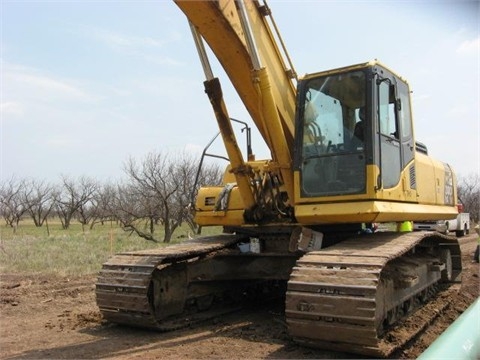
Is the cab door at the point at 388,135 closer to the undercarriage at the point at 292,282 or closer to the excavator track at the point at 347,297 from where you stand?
Answer: the undercarriage at the point at 292,282

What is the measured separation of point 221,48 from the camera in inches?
231

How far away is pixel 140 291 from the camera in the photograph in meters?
5.79

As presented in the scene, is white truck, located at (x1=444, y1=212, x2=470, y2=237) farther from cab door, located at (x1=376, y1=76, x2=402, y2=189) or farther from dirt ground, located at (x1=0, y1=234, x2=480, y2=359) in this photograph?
cab door, located at (x1=376, y1=76, x2=402, y2=189)

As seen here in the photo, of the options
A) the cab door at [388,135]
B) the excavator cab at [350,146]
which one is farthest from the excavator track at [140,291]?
the cab door at [388,135]

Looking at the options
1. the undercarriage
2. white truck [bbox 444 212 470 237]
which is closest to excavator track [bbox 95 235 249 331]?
the undercarriage

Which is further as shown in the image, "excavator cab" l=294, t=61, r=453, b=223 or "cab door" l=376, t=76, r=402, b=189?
"cab door" l=376, t=76, r=402, b=189

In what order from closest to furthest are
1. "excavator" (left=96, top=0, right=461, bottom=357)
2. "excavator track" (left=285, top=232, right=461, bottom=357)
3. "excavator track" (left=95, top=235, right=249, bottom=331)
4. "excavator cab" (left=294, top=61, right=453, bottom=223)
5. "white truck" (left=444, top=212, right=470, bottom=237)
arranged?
"excavator track" (left=285, top=232, right=461, bottom=357) < "excavator" (left=96, top=0, right=461, bottom=357) < "excavator cab" (left=294, top=61, right=453, bottom=223) < "excavator track" (left=95, top=235, right=249, bottom=331) < "white truck" (left=444, top=212, right=470, bottom=237)

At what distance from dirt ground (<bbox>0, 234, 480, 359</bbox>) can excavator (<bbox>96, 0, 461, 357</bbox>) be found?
25 centimetres

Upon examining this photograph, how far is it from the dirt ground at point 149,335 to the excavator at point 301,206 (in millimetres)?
251

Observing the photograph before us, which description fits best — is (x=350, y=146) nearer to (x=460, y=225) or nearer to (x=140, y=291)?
(x=140, y=291)

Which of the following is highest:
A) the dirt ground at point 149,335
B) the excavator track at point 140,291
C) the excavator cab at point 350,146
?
the excavator cab at point 350,146

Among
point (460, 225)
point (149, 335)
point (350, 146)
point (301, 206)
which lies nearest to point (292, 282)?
point (301, 206)

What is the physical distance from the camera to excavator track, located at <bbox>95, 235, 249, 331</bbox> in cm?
581

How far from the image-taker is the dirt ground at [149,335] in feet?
16.4
